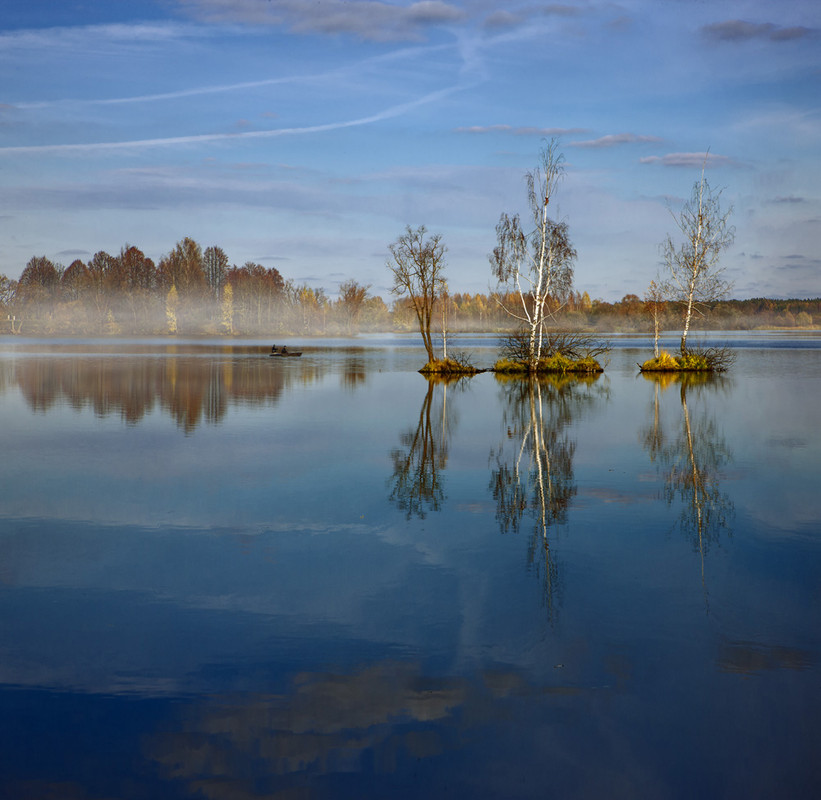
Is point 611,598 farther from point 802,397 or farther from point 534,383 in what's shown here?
point 534,383

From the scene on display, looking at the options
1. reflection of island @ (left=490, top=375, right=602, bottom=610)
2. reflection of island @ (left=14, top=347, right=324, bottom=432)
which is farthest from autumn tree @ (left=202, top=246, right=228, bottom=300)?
reflection of island @ (left=490, top=375, right=602, bottom=610)

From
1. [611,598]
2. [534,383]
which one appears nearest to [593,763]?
[611,598]

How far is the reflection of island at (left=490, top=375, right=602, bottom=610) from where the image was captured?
31.3 ft

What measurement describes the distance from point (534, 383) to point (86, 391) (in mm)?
18545

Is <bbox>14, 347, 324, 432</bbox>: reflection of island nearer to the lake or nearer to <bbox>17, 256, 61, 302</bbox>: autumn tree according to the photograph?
the lake

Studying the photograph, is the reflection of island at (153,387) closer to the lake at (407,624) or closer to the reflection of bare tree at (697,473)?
the lake at (407,624)

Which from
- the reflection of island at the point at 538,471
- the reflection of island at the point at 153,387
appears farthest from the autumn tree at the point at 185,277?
the reflection of island at the point at 538,471

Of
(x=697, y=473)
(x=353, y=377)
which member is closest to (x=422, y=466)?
(x=697, y=473)

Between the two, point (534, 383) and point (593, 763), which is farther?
point (534, 383)

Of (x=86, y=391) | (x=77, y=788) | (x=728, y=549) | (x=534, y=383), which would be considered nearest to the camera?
(x=77, y=788)

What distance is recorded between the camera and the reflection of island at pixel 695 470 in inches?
398

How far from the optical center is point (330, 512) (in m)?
10.6

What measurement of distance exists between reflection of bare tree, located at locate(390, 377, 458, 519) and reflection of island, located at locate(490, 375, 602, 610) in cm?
98

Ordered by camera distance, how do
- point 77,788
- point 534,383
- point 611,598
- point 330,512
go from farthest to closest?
1. point 534,383
2. point 330,512
3. point 611,598
4. point 77,788
